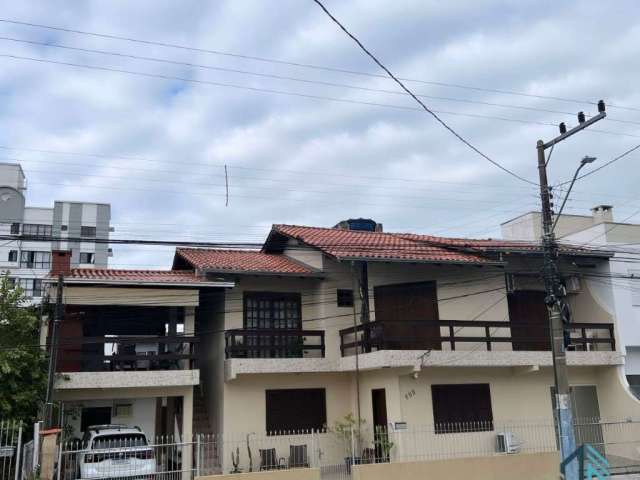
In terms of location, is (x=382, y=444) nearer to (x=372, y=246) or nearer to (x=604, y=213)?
(x=372, y=246)

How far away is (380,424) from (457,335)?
12.0ft

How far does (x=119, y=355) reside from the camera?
57.4 feet

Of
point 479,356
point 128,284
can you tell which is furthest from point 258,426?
point 479,356

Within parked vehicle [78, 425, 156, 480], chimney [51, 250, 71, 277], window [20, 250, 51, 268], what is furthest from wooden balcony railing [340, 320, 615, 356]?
window [20, 250, 51, 268]

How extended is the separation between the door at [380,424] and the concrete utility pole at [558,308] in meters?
5.02

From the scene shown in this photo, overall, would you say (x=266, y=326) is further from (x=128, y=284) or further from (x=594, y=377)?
(x=594, y=377)

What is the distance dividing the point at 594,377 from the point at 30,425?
17396 millimetres

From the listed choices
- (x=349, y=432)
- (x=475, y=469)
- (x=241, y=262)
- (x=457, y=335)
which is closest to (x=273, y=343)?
(x=241, y=262)

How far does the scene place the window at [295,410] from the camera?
1898cm

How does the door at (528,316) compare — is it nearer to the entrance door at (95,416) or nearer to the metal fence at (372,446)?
the metal fence at (372,446)

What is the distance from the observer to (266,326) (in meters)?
20.1

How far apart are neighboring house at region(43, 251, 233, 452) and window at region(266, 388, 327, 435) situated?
243 cm

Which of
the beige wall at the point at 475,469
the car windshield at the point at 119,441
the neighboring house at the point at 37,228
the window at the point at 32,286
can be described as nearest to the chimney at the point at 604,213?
the beige wall at the point at 475,469

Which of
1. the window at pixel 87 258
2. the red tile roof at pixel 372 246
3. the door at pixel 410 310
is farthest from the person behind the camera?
the window at pixel 87 258
